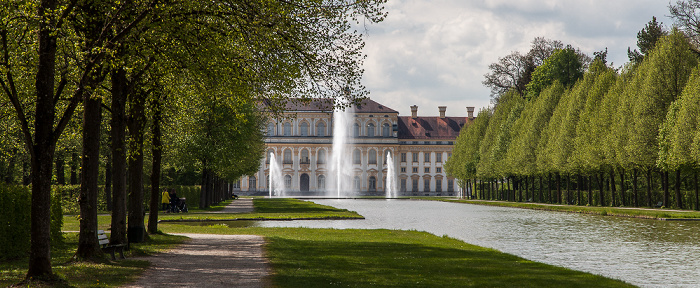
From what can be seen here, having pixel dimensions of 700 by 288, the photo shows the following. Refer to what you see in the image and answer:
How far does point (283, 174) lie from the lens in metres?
104

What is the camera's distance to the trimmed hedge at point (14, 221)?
12.1 m

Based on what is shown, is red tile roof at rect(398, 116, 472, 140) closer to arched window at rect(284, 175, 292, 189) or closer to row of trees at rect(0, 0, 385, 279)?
arched window at rect(284, 175, 292, 189)

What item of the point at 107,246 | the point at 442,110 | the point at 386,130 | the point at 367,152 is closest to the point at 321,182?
the point at 367,152

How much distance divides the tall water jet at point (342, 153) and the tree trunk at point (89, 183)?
91647 millimetres

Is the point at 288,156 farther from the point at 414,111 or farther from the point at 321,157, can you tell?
the point at 414,111

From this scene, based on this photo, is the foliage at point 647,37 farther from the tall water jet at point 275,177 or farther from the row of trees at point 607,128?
the tall water jet at point 275,177

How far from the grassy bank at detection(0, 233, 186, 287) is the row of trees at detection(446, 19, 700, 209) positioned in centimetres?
2774

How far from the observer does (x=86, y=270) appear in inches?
409

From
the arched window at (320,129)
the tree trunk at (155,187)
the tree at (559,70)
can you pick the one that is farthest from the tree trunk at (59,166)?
the arched window at (320,129)

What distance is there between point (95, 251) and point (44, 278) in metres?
2.52

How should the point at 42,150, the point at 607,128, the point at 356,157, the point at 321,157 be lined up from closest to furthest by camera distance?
the point at 42,150 → the point at 607,128 → the point at 321,157 → the point at 356,157

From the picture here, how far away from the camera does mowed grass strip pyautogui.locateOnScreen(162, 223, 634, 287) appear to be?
9.77 m

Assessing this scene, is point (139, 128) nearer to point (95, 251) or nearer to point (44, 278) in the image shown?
point (95, 251)

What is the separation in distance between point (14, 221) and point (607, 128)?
35816 mm
